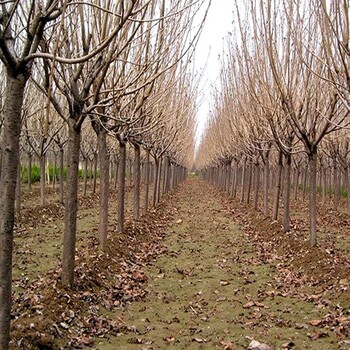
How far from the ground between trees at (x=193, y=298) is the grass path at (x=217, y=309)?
14mm

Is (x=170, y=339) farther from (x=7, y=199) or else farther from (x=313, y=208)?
(x=313, y=208)

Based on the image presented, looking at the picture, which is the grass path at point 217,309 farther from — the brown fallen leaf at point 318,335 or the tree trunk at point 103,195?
the tree trunk at point 103,195

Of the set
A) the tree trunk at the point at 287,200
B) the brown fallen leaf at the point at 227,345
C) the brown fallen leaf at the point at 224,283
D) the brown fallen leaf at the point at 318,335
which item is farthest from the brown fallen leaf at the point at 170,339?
the tree trunk at the point at 287,200

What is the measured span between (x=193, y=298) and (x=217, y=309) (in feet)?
1.98

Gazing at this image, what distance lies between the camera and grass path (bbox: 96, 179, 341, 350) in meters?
4.92

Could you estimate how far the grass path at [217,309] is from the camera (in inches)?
194

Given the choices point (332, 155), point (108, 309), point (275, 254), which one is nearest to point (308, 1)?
point (275, 254)

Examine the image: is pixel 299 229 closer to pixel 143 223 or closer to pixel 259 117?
pixel 259 117

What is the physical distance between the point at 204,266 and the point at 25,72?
19.7ft

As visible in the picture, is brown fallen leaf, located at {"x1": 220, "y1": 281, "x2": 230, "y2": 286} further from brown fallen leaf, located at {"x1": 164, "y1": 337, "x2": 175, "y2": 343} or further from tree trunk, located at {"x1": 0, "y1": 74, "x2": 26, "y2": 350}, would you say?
tree trunk, located at {"x1": 0, "y1": 74, "x2": 26, "y2": 350}

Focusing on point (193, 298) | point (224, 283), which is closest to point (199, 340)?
point (193, 298)

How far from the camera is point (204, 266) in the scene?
8.57 metres

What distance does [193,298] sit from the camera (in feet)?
21.5

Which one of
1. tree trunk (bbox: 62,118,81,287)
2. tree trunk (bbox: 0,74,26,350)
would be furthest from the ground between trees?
tree trunk (bbox: 0,74,26,350)
